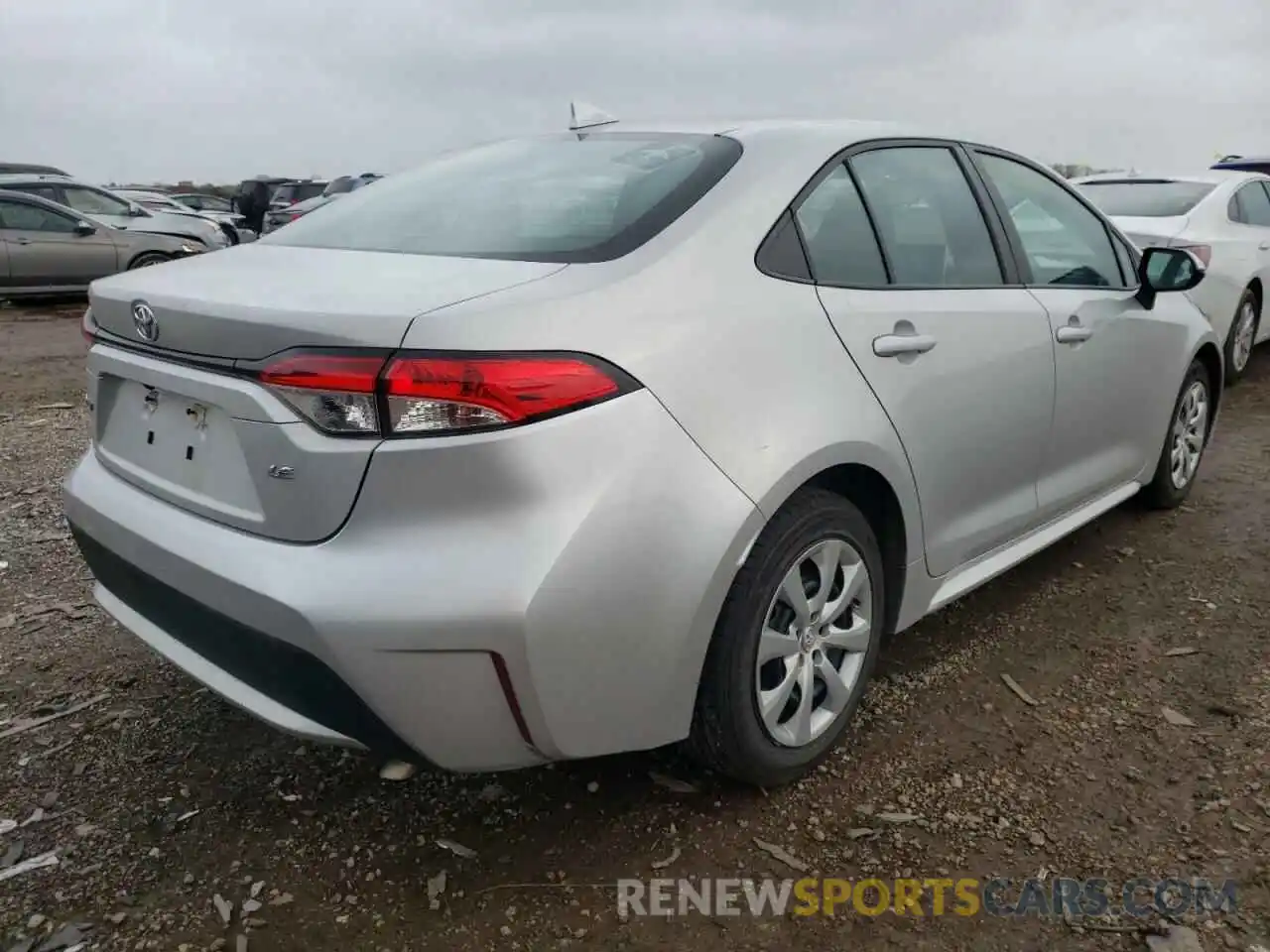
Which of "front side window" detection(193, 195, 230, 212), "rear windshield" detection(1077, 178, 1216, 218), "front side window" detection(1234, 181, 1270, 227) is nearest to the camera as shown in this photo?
"rear windshield" detection(1077, 178, 1216, 218)

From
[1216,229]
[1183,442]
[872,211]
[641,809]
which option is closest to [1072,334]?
[872,211]

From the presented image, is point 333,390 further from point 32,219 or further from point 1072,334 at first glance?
point 32,219

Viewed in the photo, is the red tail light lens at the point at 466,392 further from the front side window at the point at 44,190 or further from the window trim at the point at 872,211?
the front side window at the point at 44,190

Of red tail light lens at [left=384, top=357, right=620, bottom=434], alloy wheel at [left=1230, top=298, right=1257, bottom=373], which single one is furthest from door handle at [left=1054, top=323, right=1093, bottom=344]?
alloy wheel at [left=1230, top=298, right=1257, bottom=373]

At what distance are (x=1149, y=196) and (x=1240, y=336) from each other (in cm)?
113

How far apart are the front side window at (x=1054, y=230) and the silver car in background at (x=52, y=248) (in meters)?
10.4

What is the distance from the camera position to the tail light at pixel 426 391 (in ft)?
5.66

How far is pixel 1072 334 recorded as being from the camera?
3125 mm

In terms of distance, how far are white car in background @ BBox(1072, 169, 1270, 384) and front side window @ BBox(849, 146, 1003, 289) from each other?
378cm

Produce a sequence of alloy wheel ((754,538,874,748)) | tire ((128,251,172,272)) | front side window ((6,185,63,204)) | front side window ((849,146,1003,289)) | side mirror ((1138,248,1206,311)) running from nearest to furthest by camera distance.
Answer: alloy wheel ((754,538,874,748)) < front side window ((849,146,1003,289)) < side mirror ((1138,248,1206,311)) < tire ((128,251,172,272)) < front side window ((6,185,63,204))

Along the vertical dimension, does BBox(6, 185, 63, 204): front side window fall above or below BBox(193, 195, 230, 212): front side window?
above

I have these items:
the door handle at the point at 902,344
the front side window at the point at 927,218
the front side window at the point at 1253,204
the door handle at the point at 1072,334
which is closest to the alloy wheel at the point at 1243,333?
the front side window at the point at 1253,204

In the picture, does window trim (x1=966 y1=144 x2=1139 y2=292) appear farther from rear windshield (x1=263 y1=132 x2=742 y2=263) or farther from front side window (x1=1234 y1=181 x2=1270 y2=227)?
front side window (x1=1234 y1=181 x2=1270 y2=227)

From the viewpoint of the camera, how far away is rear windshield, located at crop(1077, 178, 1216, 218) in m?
6.59
